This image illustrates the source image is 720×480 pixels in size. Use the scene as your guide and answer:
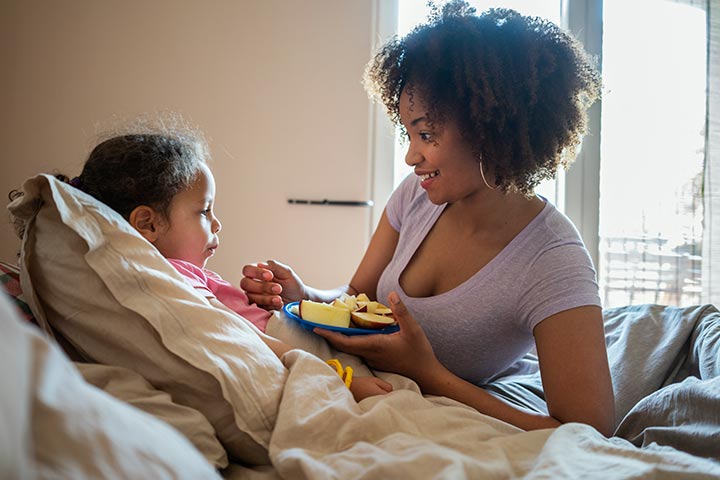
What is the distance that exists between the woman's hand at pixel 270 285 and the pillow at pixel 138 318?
0.47 meters

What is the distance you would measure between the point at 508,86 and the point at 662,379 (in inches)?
28.8

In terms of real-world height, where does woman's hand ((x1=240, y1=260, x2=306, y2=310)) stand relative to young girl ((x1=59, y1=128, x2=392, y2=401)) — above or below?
below

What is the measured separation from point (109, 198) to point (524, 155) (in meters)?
0.88

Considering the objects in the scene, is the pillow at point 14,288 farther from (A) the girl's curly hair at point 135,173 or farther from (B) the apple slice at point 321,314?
(B) the apple slice at point 321,314

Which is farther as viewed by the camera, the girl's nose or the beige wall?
the beige wall

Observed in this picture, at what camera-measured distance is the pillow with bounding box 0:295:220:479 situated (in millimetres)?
329

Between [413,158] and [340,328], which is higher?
[413,158]

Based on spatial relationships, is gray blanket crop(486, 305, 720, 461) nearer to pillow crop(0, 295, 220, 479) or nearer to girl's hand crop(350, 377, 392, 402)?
girl's hand crop(350, 377, 392, 402)

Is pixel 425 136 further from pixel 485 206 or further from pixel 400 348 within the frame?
pixel 400 348

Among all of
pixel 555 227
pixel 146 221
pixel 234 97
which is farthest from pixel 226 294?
pixel 234 97

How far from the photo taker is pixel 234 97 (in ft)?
9.22

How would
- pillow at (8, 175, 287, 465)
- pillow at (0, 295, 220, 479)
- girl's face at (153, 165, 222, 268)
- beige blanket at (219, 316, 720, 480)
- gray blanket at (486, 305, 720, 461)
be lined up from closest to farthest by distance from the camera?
pillow at (0, 295, 220, 479)
beige blanket at (219, 316, 720, 480)
pillow at (8, 175, 287, 465)
gray blanket at (486, 305, 720, 461)
girl's face at (153, 165, 222, 268)

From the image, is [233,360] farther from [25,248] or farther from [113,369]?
[25,248]

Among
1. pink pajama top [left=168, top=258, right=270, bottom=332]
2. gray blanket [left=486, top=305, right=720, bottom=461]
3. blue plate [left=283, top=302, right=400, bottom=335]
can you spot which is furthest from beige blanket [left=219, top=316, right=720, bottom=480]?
pink pajama top [left=168, top=258, right=270, bottom=332]
